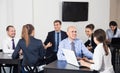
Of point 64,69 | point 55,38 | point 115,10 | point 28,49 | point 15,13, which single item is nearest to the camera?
point 64,69

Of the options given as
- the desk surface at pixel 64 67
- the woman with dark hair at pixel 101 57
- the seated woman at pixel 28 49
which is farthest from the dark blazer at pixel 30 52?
the woman with dark hair at pixel 101 57

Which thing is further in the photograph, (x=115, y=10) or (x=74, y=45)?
(x=115, y=10)

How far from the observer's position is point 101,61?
335 centimetres

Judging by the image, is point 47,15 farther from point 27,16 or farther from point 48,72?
point 48,72

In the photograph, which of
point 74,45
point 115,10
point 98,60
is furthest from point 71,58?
point 115,10

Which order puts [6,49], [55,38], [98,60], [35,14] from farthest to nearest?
1. [35,14]
2. [55,38]
3. [6,49]
4. [98,60]

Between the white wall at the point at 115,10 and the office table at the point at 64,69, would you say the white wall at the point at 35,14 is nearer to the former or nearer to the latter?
the white wall at the point at 115,10

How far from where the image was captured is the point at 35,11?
730 cm

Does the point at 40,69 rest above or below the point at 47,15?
below

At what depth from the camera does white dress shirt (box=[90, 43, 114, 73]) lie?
332 cm

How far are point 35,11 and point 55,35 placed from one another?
1.46 meters

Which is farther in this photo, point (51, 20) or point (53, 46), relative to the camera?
point (51, 20)

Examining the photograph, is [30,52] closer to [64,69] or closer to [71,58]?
[71,58]

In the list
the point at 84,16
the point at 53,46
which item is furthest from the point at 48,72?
the point at 84,16
